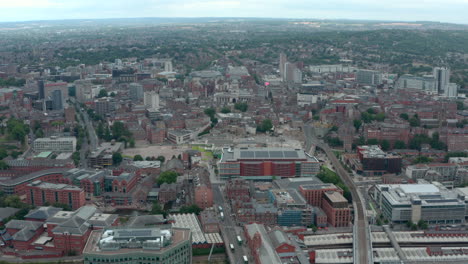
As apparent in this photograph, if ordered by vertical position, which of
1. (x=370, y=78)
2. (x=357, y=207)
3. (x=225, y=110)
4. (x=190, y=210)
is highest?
(x=370, y=78)

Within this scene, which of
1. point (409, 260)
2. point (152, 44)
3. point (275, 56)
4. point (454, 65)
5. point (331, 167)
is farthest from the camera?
point (152, 44)

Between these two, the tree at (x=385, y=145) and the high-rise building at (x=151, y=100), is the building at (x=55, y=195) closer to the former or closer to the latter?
the tree at (x=385, y=145)

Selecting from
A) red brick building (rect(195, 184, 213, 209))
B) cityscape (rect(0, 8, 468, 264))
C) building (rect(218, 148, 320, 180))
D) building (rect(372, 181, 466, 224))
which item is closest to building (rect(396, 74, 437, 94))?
cityscape (rect(0, 8, 468, 264))

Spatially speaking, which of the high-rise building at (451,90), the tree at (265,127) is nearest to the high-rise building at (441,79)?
the high-rise building at (451,90)

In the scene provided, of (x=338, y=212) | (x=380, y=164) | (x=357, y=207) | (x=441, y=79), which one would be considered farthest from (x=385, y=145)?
(x=441, y=79)

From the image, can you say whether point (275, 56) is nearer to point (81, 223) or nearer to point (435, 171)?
point (435, 171)

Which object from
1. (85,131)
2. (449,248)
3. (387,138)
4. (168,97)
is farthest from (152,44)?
(449,248)

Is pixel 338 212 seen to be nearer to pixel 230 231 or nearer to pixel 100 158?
pixel 230 231
